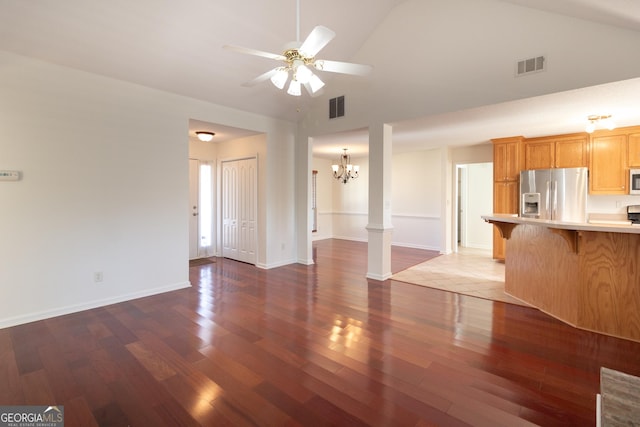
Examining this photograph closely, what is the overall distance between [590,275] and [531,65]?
2.39 meters

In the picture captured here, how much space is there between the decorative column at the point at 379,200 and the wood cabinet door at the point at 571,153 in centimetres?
344

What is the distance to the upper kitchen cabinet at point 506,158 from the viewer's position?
5910 mm

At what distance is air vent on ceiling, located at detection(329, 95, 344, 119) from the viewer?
5273 mm

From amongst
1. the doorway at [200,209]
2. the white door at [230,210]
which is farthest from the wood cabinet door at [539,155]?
the doorway at [200,209]

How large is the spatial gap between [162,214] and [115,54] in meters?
2.07

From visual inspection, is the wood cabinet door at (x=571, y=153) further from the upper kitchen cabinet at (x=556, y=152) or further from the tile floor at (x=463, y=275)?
the tile floor at (x=463, y=275)

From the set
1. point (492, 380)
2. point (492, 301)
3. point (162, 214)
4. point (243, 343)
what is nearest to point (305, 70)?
point (243, 343)

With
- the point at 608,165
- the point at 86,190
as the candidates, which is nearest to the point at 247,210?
the point at 86,190

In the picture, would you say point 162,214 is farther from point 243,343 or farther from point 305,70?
point 305,70

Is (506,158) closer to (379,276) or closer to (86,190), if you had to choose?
(379,276)

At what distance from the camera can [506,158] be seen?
6.02 m

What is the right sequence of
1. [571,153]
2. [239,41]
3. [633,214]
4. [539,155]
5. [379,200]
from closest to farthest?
[239,41], [379,200], [633,214], [571,153], [539,155]

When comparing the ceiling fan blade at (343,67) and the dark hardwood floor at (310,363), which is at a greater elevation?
the ceiling fan blade at (343,67)

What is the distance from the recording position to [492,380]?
2.19m
